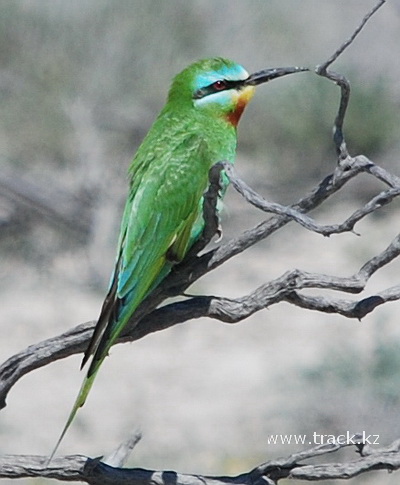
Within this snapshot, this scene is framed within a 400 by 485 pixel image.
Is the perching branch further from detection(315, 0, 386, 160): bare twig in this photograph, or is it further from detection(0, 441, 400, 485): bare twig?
detection(315, 0, 386, 160): bare twig

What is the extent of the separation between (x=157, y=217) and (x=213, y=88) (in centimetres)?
44

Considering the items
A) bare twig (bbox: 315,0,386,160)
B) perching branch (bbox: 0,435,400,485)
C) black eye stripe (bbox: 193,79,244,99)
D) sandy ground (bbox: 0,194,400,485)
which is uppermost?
sandy ground (bbox: 0,194,400,485)

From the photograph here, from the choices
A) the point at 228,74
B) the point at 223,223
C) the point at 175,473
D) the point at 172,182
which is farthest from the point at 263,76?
the point at 223,223

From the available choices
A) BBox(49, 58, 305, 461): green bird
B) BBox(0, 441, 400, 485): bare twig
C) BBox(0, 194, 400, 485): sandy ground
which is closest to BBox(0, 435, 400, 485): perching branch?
BBox(0, 441, 400, 485): bare twig

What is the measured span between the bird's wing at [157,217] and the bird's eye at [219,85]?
0.15 meters

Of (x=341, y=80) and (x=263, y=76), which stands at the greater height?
(x=263, y=76)

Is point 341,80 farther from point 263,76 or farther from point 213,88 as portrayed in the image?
point 213,88

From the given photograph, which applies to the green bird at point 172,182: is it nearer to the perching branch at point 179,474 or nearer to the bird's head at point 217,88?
the bird's head at point 217,88

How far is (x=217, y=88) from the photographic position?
2607 mm

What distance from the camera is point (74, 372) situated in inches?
183

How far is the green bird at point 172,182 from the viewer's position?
2.04 meters

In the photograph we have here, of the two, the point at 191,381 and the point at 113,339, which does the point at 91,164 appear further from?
the point at 113,339

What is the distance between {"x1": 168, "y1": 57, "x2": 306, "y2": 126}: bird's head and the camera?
2578mm

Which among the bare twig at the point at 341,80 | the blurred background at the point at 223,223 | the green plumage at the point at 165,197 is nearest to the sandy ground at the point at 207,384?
the blurred background at the point at 223,223
